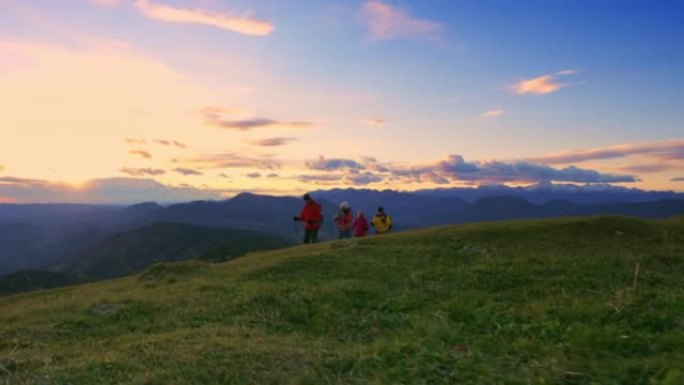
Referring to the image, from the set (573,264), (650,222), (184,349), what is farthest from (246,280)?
(650,222)

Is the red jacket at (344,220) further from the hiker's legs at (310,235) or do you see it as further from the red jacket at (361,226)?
the hiker's legs at (310,235)

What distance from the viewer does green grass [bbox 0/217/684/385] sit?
7.61 meters

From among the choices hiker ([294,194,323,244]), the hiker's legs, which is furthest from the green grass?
the hiker's legs

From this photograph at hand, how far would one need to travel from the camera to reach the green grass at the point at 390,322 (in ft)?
25.0

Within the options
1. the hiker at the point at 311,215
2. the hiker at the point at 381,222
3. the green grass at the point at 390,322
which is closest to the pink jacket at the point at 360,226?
the hiker at the point at 381,222

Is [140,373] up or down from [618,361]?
down

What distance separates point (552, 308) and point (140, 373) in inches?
317

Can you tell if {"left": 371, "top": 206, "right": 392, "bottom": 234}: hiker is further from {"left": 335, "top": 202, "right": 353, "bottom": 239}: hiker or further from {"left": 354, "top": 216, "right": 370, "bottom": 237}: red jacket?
{"left": 335, "top": 202, "right": 353, "bottom": 239}: hiker

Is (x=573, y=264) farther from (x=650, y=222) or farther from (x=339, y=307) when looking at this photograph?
(x=650, y=222)

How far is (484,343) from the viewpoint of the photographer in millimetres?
8711

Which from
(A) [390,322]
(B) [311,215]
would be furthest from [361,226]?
(A) [390,322]

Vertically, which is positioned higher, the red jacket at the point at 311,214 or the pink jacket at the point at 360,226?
the red jacket at the point at 311,214

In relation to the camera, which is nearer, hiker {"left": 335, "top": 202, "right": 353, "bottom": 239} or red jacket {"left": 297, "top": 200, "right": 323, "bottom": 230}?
red jacket {"left": 297, "top": 200, "right": 323, "bottom": 230}

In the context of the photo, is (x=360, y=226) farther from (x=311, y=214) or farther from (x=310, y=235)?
(x=311, y=214)
